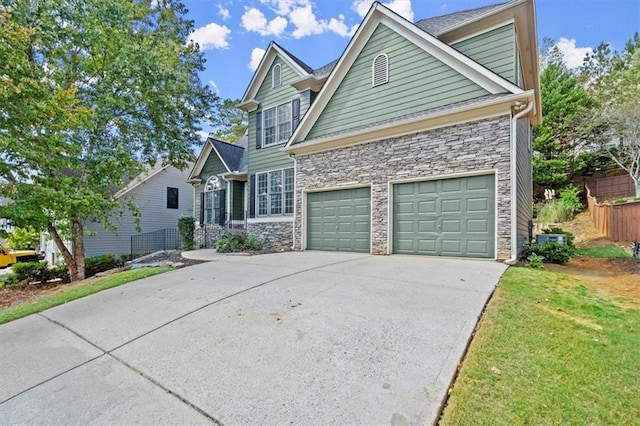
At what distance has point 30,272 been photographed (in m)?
12.5

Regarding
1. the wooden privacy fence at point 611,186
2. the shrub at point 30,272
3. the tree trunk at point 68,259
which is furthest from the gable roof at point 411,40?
the wooden privacy fence at point 611,186

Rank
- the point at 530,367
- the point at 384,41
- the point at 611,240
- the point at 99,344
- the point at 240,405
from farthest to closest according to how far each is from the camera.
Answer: the point at 611,240 → the point at 384,41 → the point at 99,344 → the point at 530,367 → the point at 240,405

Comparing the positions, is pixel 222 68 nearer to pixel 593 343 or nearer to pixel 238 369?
pixel 238 369

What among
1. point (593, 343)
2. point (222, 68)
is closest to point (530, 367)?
point (593, 343)

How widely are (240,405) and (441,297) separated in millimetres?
3180

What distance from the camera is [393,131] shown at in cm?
888

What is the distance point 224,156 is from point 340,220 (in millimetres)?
7830

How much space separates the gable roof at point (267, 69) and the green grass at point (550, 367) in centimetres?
1145

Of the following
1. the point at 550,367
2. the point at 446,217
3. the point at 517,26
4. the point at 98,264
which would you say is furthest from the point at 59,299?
the point at 517,26

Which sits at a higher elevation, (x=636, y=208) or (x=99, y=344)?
(x=636, y=208)

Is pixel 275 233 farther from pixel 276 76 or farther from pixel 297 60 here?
pixel 297 60

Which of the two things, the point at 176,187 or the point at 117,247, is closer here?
the point at 117,247

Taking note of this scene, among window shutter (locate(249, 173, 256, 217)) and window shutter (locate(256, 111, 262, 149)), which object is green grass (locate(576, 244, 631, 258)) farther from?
window shutter (locate(256, 111, 262, 149))

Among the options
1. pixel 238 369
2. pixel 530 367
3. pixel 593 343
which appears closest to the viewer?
pixel 530 367
